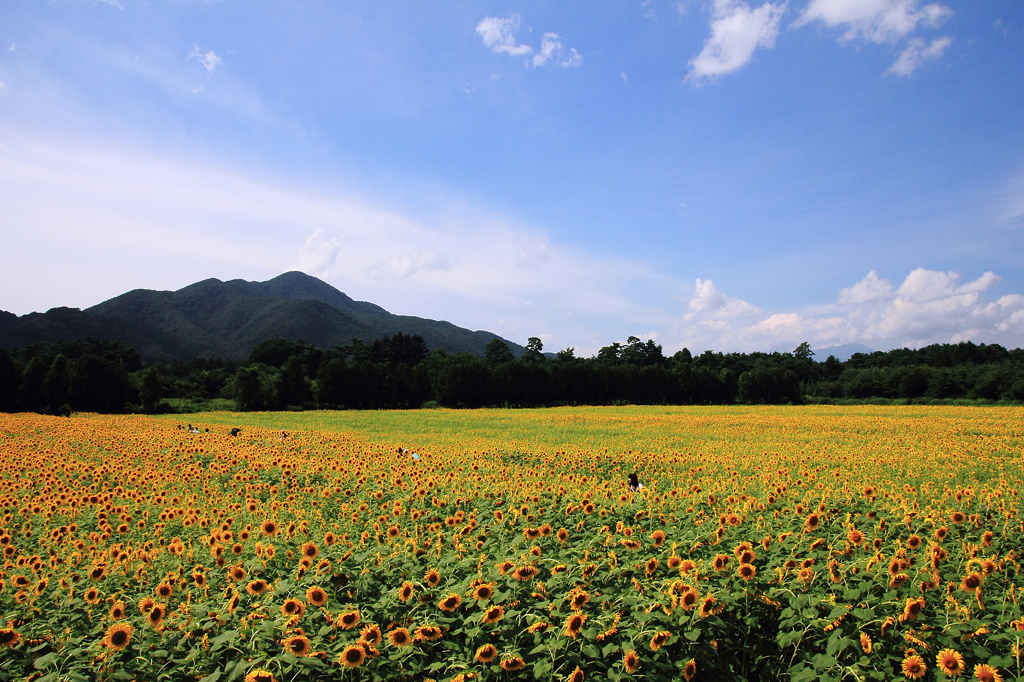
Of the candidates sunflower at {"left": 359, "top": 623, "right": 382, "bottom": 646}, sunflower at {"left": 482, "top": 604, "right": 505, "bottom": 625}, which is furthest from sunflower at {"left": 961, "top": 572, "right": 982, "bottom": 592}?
sunflower at {"left": 359, "top": 623, "right": 382, "bottom": 646}

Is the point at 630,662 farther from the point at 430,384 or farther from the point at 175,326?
the point at 175,326

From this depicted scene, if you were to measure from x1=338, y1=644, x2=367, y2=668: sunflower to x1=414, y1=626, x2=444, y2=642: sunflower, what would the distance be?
0.33 meters

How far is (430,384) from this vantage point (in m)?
58.0

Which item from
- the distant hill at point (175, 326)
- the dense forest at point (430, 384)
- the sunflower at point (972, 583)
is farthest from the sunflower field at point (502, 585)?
the distant hill at point (175, 326)

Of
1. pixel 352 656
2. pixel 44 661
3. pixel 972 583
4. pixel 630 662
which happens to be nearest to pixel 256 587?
pixel 44 661

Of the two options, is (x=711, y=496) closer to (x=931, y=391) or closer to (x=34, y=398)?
(x=34, y=398)

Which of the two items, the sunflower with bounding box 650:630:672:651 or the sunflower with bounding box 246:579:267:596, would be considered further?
the sunflower with bounding box 246:579:267:596

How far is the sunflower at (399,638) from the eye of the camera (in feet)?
9.71

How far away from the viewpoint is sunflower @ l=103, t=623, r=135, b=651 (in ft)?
9.91

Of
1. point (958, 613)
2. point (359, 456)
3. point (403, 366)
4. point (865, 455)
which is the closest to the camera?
point (958, 613)

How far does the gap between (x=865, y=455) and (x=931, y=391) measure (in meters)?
63.2

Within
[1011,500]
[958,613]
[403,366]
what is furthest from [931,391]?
[958,613]

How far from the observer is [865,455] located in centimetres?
1341

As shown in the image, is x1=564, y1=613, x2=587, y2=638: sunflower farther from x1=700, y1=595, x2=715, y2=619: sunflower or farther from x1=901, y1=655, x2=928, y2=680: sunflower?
x1=901, y1=655, x2=928, y2=680: sunflower
